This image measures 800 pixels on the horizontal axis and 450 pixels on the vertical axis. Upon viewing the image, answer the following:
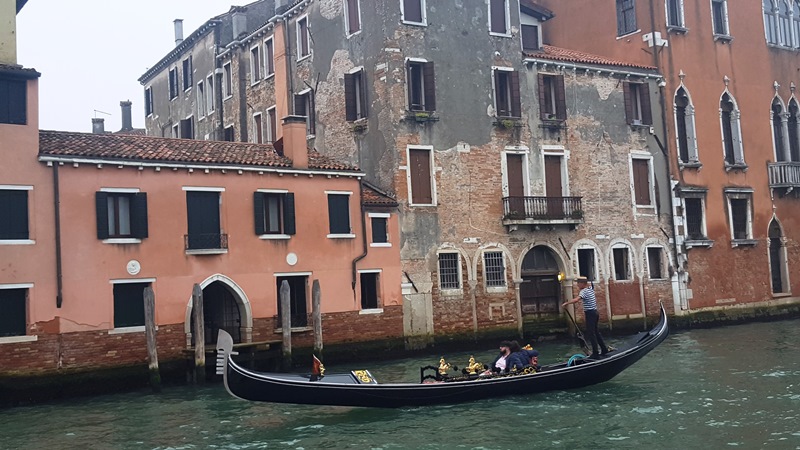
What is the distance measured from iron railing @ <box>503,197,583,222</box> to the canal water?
6.24 metres

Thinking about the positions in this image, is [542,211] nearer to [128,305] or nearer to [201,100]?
[128,305]

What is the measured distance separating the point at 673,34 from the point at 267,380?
1746cm

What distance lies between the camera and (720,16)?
2633cm

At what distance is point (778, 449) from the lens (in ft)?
31.8

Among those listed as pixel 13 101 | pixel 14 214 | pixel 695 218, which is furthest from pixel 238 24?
pixel 695 218

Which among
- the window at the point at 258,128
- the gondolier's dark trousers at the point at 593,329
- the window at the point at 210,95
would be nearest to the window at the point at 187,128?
the window at the point at 210,95

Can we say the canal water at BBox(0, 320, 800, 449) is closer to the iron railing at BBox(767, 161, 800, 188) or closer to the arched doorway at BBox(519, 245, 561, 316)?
the arched doorway at BBox(519, 245, 561, 316)

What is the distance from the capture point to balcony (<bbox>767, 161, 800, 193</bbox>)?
87.2 feet

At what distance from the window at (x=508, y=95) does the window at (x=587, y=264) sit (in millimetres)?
3867

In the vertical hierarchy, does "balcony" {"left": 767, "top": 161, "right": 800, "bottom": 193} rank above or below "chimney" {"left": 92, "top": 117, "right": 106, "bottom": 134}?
below

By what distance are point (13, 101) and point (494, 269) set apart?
36.0ft

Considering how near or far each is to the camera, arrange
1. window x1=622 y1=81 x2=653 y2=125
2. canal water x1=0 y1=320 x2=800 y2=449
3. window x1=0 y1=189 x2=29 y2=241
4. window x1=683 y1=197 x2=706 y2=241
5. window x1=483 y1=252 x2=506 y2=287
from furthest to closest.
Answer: window x1=683 y1=197 x2=706 y2=241, window x1=622 y1=81 x2=653 y2=125, window x1=483 y1=252 x2=506 y2=287, window x1=0 y1=189 x2=29 y2=241, canal water x1=0 y1=320 x2=800 y2=449

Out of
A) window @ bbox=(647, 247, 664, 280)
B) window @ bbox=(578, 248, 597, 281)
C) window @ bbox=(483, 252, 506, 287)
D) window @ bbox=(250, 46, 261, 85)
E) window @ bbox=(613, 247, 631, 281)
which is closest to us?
window @ bbox=(483, 252, 506, 287)

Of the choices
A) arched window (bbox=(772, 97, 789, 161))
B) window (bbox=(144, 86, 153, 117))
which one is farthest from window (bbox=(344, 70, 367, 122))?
window (bbox=(144, 86, 153, 117))
